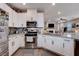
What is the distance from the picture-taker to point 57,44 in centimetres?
461

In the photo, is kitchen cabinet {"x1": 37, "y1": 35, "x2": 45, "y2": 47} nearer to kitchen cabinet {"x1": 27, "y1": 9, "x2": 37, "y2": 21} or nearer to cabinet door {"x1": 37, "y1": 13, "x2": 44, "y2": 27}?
cabinet door {"x1": 37, "y1": 13, "x2": 44, "y2": 27}

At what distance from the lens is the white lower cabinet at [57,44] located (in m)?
3.72

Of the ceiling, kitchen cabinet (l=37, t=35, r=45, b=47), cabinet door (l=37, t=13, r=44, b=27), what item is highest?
the ceiling

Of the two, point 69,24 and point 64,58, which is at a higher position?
point 69,24

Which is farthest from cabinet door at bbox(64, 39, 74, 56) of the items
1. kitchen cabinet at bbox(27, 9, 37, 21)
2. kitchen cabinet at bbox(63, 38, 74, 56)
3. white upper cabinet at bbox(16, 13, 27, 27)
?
white upper cabinet at bbox(16, 13, 27, 27)

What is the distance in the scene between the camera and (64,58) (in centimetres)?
193

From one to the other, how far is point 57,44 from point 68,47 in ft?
2.76

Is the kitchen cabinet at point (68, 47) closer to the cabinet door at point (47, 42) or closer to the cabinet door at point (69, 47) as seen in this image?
the cabinet door at point (69, 47)

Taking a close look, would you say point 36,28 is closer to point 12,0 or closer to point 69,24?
point 69,24

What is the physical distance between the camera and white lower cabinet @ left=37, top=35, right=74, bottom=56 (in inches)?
146

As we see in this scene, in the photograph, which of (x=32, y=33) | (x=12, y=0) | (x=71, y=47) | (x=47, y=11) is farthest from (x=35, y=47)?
(x=12, y=0)

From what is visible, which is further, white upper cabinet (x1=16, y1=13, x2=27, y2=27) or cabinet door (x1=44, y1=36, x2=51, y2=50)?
white upper cabinet (x1=16, y1=13, x2=27, y2=27)

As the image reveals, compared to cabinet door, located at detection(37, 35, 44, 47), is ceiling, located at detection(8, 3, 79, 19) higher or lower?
higher

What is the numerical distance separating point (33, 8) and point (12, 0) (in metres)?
4.01
